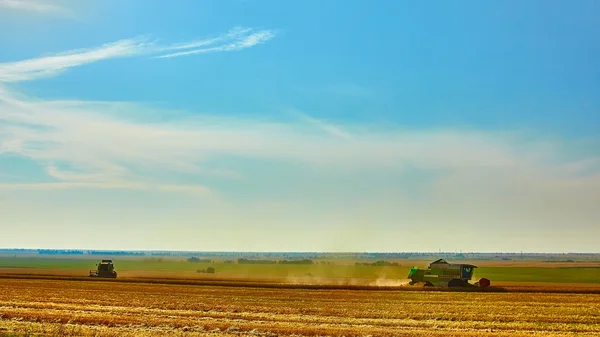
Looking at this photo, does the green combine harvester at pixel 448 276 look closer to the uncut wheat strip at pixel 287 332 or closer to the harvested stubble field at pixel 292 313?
the harvested stubble field at pixel 292 313

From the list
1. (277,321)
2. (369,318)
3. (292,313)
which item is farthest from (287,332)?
(292,313)

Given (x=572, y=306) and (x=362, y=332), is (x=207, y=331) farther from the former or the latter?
(x=572, y=306)

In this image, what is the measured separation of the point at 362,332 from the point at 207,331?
257 inches

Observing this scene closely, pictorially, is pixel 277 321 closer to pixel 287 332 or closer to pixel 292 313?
pixel 292 313

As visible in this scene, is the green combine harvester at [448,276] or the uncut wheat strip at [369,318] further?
the green combine harvester at [448,276]

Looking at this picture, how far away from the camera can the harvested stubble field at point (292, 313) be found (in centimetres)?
2717

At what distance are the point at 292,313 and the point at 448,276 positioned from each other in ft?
87.2

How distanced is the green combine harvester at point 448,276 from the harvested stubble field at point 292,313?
338 inches

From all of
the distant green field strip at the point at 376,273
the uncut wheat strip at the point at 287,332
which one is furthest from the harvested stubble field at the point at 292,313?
the distant green field strip at the point at 376,273

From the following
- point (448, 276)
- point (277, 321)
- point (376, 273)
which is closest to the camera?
point (277, 321)

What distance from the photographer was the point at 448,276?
56281 mm

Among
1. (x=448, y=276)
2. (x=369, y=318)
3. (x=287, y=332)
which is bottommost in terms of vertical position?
(x=287, y=332)

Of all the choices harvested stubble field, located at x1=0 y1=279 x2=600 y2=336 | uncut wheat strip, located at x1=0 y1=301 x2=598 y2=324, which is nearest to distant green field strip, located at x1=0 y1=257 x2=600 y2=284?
harvested stubble field, located at x1=0 y1=279 x2=600 y2=336

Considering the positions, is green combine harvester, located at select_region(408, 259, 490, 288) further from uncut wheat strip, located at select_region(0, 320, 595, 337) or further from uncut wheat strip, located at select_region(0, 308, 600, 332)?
uncut wheat strip, located at select_region(0, 320, 595, 337)
